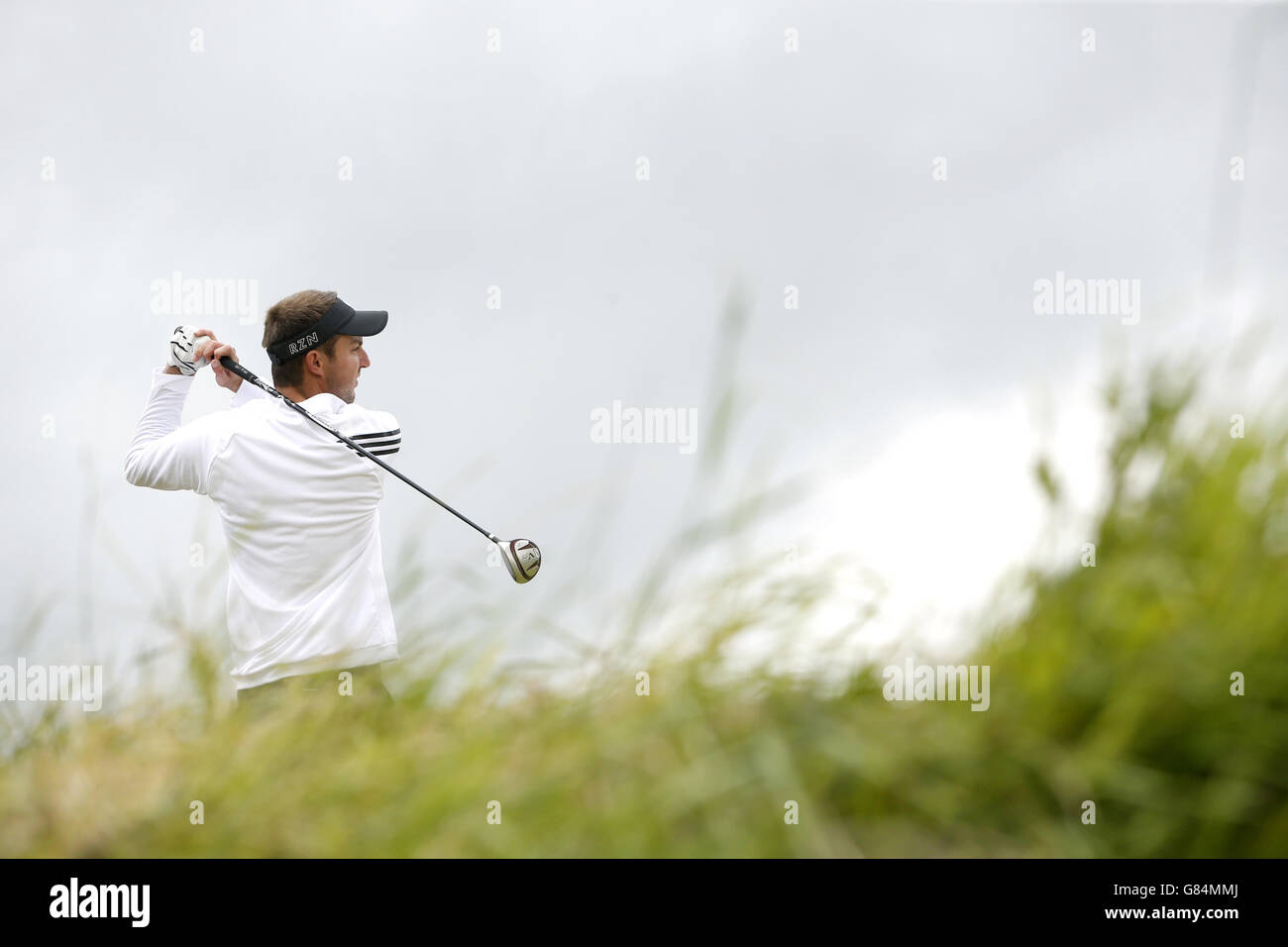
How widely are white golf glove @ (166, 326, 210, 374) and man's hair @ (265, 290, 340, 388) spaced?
14.1 inches

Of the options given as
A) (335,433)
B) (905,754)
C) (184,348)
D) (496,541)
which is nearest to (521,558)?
(496,541)

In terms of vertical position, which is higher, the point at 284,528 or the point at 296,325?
the point at 296,325

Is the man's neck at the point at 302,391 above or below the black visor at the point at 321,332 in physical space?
below

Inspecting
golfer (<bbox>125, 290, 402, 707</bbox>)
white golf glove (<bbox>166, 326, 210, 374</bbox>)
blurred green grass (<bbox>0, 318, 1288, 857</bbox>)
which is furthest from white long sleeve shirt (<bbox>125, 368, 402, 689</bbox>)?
blurred green grass (<bbox>0, 318, 1288, 857</bbox>)

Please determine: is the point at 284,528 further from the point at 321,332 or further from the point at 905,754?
the point at 905,754

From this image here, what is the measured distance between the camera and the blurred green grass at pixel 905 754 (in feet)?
6.67

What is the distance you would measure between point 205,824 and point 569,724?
0.79 meters

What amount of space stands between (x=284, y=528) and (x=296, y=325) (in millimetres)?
1196

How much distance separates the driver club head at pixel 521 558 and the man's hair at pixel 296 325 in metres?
1.35

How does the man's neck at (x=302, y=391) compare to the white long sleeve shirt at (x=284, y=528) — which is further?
the man's neck at (x=302, y=391)

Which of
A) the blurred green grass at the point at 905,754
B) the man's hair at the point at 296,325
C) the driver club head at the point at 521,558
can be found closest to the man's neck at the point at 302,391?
the man's hair at the point at 296,325

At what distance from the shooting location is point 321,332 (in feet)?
16.8

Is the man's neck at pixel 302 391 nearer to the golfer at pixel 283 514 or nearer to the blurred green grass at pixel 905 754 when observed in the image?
the golfer at pixel 283 514

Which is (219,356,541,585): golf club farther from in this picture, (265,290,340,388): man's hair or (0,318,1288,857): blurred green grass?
(0,318,1288,857): blurred green grass
